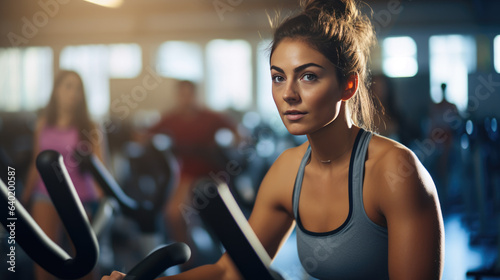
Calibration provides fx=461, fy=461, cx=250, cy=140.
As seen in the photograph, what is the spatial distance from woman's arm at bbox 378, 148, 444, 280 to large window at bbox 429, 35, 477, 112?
27.9ft

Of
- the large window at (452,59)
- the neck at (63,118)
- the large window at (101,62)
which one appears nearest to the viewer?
the neck at (63,118)

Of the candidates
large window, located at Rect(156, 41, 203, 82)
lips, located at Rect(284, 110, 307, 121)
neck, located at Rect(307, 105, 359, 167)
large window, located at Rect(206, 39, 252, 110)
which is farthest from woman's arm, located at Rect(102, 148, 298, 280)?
large window, located at Rect(156, 41, 203, 82)

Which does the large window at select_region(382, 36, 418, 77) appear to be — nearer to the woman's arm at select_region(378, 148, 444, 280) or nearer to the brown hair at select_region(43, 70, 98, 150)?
the brown hair at select_region(43, 70, 98, 150)

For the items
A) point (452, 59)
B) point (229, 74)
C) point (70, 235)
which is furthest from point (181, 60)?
point (70, 235)

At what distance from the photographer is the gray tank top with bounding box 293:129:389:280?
87cm

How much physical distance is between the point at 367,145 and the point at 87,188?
157cm

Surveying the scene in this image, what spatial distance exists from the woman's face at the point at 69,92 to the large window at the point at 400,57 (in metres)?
7.47

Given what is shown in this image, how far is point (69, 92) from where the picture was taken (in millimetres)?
2338

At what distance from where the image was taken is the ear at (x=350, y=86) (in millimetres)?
930

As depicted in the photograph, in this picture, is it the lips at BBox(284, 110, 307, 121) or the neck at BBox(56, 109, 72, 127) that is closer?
the lips at BBox(284, 110, 307, 121)

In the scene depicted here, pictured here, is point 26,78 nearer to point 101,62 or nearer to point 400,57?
point 101,62

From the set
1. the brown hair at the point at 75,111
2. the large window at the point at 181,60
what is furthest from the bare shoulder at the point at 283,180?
the large window at the point at 181,60

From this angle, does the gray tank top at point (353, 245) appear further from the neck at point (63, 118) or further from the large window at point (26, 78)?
the large window at point (26, 78)

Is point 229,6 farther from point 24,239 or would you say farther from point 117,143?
point 24,239
